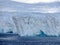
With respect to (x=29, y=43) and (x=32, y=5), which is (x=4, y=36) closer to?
(x=29, y=43)

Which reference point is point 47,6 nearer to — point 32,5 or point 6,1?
point 32,5

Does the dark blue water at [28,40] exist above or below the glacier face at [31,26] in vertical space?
below

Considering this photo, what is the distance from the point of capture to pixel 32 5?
1.51 m

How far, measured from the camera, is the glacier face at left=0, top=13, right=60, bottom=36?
1.27m

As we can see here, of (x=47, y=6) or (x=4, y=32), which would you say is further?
(x=47, y=6)

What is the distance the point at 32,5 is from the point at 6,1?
0.24 metres

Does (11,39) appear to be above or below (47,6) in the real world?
below

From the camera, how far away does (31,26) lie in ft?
4.16

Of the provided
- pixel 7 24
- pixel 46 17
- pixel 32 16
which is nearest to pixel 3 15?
pixel 7 24

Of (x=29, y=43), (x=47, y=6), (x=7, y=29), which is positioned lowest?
(x=29, y=43)

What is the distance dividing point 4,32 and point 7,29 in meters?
0.03

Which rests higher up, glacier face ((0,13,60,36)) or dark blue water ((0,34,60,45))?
glacier face ((0,13,60,36))

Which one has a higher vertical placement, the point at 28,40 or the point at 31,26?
the point at 31,26

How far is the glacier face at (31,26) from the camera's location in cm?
127
